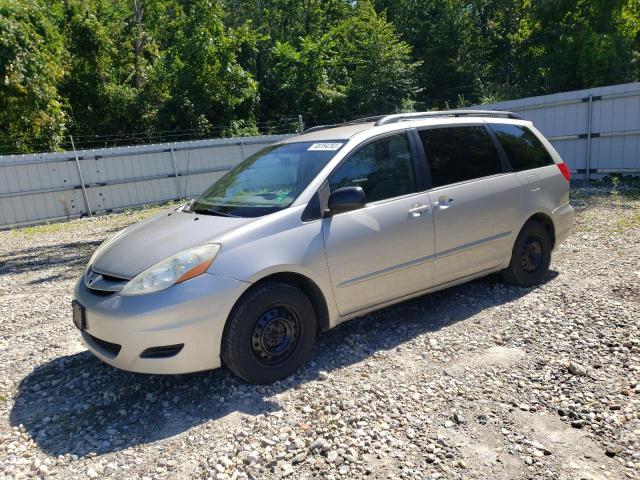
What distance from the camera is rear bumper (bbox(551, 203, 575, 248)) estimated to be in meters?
5.09

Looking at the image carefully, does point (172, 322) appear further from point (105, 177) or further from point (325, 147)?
point (105, 177)

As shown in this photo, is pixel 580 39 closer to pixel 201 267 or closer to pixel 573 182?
pixel 573 182

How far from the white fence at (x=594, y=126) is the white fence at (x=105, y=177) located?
8.76 meters

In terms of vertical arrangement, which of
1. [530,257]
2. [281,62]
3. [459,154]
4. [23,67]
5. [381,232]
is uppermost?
[281,62]

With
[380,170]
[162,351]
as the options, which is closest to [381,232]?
[380,170]

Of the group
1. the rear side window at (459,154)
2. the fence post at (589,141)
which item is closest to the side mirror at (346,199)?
the rear side window at (459,154)

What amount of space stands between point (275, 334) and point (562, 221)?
350 centimetres

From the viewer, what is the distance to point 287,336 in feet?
11.4

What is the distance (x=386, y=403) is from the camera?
3.17m

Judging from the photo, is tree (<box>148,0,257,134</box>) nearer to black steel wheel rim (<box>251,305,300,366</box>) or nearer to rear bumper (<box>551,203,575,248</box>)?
rear bumper (<box>551,203,575,248</box>)

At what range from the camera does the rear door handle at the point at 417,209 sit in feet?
13.2

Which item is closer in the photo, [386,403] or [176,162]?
[386,403]

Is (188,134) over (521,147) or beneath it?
over

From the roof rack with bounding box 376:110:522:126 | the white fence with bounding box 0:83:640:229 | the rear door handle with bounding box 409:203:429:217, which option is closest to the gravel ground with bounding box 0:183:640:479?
the rear door handle with bounding box 409:203:429:217
